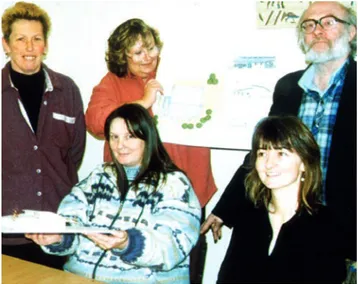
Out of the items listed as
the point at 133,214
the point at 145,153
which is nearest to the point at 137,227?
the point at 133,214

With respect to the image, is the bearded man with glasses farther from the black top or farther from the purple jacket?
the purple jacket

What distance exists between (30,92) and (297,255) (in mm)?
1353

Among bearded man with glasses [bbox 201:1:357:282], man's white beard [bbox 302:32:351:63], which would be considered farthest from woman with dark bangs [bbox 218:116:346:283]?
man's white beard [bbox 302:32:351:63]

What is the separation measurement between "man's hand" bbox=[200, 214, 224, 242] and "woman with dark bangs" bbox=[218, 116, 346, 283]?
0.37 meters

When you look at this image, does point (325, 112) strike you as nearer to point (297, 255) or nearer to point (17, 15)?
point (297, 255)

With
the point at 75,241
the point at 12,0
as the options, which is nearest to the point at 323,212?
the point at 75,241

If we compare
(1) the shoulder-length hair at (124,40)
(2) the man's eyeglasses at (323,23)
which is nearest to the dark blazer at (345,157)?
(2) the man's eyeglasses at (323,23)

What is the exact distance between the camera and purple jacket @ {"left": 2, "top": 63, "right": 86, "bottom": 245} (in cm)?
212

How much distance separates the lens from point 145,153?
1813mm

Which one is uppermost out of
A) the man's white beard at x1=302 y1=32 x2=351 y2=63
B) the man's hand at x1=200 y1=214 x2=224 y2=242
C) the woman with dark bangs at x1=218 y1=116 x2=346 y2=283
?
the man's white beard at x1=302 y1=32 x2=351 y2=63

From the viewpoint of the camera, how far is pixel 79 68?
90.3 inches

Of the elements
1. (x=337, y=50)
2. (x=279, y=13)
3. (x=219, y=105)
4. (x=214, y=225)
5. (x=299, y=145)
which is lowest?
(x=214, y=225)

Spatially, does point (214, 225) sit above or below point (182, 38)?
below

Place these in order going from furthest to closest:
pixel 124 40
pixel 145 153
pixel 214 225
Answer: pixel 124 40 < pixel 214 225 < pixel 145 153
